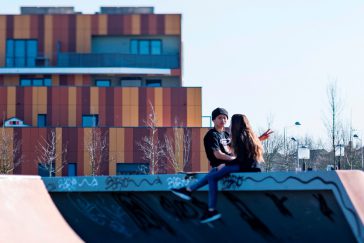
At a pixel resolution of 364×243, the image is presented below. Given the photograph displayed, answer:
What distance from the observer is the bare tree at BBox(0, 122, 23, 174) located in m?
48.7

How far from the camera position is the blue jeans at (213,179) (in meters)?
10.3

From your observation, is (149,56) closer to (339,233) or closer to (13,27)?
(13,27)

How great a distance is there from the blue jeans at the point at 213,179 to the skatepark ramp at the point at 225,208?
92 mm

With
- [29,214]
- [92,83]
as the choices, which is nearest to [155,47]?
[92,83]

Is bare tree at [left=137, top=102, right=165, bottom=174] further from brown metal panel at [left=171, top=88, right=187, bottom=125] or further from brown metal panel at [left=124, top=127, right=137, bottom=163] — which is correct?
brown metal panel at [left=171, top=88, right=187, bottom=125]

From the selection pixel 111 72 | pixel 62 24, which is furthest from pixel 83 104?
pixel 62 24

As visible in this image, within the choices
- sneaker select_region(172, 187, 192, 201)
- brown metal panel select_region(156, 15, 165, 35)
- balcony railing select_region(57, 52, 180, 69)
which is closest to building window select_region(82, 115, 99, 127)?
balcony railing select_region(57, 52, 180, 69)

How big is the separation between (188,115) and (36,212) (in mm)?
44535

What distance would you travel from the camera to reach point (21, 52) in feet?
188

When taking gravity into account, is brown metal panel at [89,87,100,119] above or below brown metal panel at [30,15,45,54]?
below

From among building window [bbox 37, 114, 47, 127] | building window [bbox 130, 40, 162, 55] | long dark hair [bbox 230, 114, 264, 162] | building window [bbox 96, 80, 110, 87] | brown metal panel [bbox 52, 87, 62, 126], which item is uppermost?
building window [bbox 130, 40, 162, 55]

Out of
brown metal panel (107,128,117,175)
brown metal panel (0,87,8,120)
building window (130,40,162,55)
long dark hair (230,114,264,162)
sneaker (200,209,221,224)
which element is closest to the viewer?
long dark hair (230,114,264,162)

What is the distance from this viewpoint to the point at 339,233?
9.95m

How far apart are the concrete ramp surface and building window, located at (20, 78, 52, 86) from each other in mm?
46313
